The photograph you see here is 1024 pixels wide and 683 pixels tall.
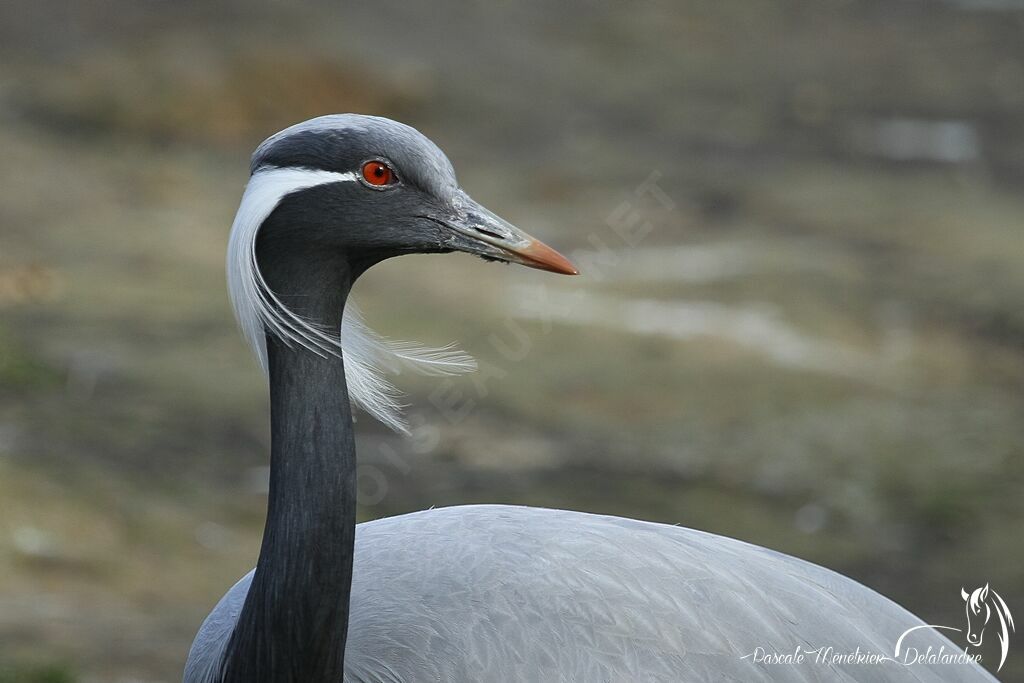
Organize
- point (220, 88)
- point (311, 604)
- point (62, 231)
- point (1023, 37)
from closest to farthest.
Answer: point (311, 604) < point (62, 231) < point (220, 88) < point (1023, 37)

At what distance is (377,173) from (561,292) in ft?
18.8

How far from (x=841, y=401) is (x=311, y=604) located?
5064 millimetres

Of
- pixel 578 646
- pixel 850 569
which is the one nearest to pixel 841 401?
pixel 850 569

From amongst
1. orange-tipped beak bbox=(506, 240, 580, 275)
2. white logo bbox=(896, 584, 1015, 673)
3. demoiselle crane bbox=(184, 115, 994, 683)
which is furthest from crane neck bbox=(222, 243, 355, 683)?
white logo bbox=(896, 584, 1015, 673)

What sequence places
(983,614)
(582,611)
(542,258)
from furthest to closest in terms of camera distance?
(983,614) → (582,611) → (542,258)

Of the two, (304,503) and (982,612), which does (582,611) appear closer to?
(304,503)

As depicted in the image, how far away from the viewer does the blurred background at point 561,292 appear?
589 cm

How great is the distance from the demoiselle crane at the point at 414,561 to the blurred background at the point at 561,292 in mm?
1586

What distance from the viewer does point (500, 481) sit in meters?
6.46

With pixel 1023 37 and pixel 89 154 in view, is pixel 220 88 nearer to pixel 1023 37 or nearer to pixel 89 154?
pixel 89 154

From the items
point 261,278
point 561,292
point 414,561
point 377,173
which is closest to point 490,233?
point 377,173

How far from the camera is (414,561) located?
336cm

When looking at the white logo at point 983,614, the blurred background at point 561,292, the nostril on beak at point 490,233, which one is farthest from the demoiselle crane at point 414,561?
the white logo at point 983,614

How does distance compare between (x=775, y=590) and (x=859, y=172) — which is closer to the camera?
(x=775, y=590)
